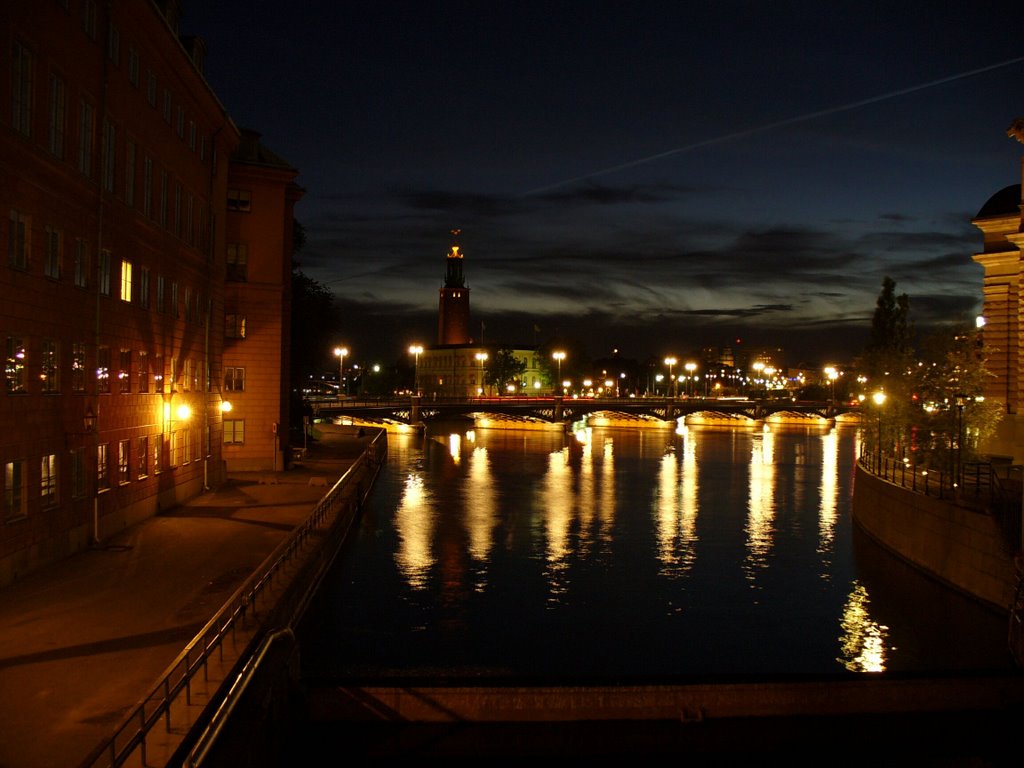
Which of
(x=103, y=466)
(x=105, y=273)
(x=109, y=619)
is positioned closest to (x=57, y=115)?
(x=105, y=273)

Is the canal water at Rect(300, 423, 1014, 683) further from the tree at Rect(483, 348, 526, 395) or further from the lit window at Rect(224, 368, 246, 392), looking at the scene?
the tree at Rect(483, 348, 526, 395)

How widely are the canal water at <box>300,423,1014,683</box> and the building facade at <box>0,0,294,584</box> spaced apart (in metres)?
6.23

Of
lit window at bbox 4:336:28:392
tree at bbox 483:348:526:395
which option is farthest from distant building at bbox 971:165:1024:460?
tree at bbox 483:348:526:395

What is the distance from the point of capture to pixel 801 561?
33344 mm

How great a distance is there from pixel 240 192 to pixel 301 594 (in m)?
25.3

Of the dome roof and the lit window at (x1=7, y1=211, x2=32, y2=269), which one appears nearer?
the lit window at (x1=7, y1=211, x2=32, y2=269)

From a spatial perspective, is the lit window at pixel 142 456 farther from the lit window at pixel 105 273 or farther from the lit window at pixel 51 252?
the lit window at pixel 51 252

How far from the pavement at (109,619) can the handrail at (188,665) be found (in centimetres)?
25

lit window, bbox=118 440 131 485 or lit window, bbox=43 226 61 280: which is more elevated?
lit window, bbox=43 226 61 280

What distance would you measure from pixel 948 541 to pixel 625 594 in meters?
8.83

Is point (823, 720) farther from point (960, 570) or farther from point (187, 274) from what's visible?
point (187, 274)

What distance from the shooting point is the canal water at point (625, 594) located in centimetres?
2122

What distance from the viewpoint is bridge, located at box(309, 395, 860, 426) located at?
10750 centimetres

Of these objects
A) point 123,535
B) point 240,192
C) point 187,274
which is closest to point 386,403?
point 240,192
